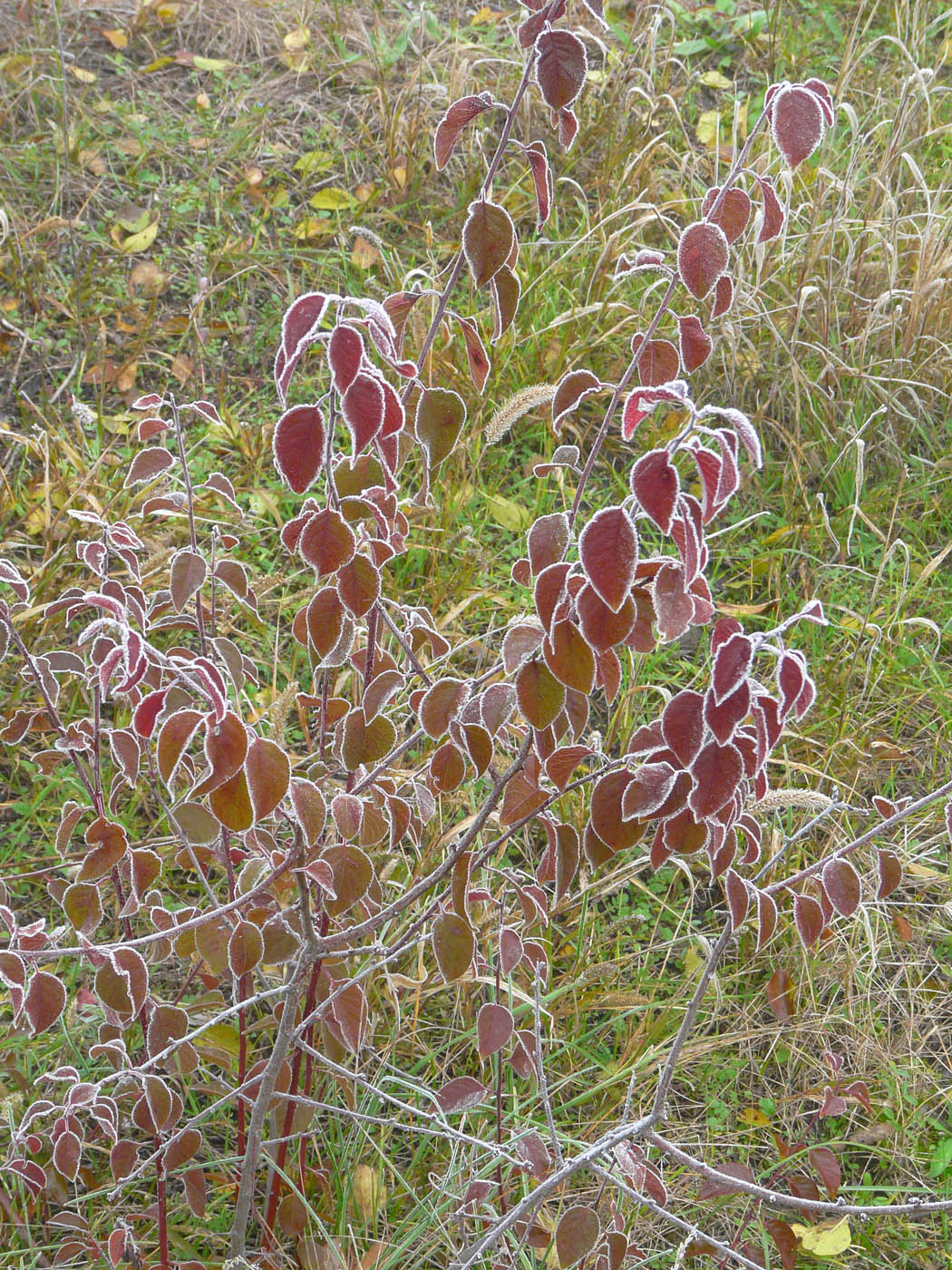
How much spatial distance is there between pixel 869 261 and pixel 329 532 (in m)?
2.67

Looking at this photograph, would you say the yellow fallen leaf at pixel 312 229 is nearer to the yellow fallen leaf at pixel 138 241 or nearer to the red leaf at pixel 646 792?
the yellow fallen leaf at pixel 138 241

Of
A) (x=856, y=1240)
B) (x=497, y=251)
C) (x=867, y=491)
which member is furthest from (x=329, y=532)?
(x=867, y=491)

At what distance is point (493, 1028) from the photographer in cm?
155

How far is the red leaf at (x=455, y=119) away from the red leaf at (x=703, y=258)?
250 mm

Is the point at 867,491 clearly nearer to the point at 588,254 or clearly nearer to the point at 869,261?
the point at 869,261

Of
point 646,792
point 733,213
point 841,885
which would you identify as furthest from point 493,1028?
point 733,213

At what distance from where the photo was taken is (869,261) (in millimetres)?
3256


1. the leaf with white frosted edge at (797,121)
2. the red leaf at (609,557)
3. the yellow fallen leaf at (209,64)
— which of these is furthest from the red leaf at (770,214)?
the yellow fallen leaf at (209,64)

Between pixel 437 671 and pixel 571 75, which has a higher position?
pixel 571 75

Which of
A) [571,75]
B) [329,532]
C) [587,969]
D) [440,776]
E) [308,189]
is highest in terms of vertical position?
[571,75]

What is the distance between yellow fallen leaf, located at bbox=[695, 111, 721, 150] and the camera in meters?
3.70

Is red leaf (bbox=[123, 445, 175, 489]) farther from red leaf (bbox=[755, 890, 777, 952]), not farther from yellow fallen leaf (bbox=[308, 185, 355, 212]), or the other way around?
yellow fallen leaf (bbox=[308, 185, 355, 212])

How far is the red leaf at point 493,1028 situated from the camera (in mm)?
1533

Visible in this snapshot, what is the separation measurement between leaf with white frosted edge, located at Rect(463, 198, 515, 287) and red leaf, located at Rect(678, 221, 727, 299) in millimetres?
175
